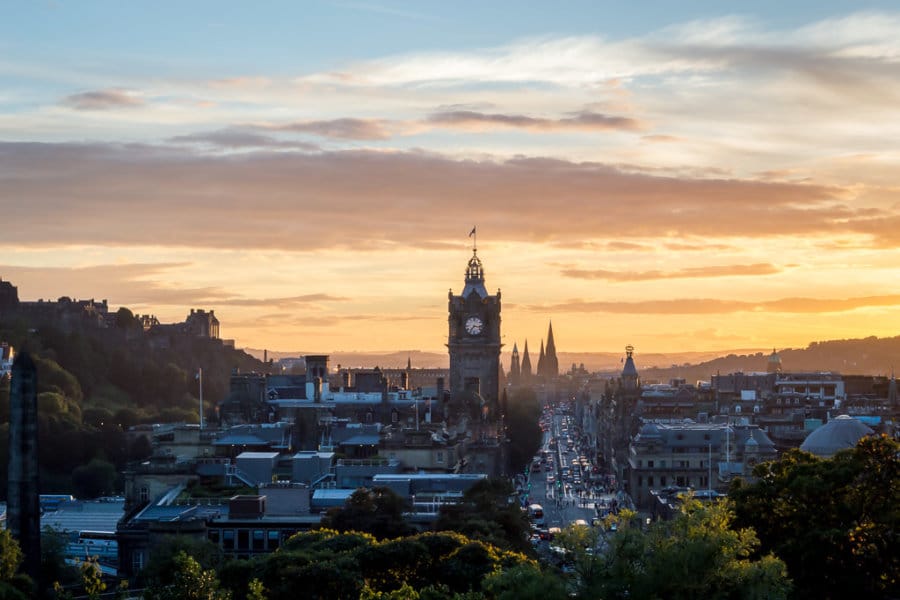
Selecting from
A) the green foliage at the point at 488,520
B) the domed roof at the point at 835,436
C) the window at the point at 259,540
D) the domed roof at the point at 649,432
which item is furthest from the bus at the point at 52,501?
the domed roof at the point at 835,436

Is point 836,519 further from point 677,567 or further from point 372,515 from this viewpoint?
point 372,515

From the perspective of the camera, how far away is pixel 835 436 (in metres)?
139

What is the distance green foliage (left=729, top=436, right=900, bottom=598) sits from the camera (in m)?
80.4

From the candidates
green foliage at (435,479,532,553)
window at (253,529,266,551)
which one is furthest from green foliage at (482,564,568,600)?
window at (253,529,266,551)

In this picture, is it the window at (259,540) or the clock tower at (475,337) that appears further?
the clock tower at (475,337)

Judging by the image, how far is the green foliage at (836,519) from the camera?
80375 mm

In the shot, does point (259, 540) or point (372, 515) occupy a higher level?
Result: point (372, 515)

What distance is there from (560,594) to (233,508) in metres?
46.1

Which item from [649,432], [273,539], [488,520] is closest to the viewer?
[488,520]

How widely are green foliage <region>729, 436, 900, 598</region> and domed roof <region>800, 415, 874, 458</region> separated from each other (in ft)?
165

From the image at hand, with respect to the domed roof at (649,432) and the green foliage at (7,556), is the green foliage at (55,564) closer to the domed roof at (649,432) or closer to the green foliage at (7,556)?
the green foliage at (7,556)

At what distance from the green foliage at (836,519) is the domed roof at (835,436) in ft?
165

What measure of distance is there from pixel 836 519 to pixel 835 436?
57280 mm

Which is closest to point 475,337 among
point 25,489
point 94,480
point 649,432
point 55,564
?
point 649,432
